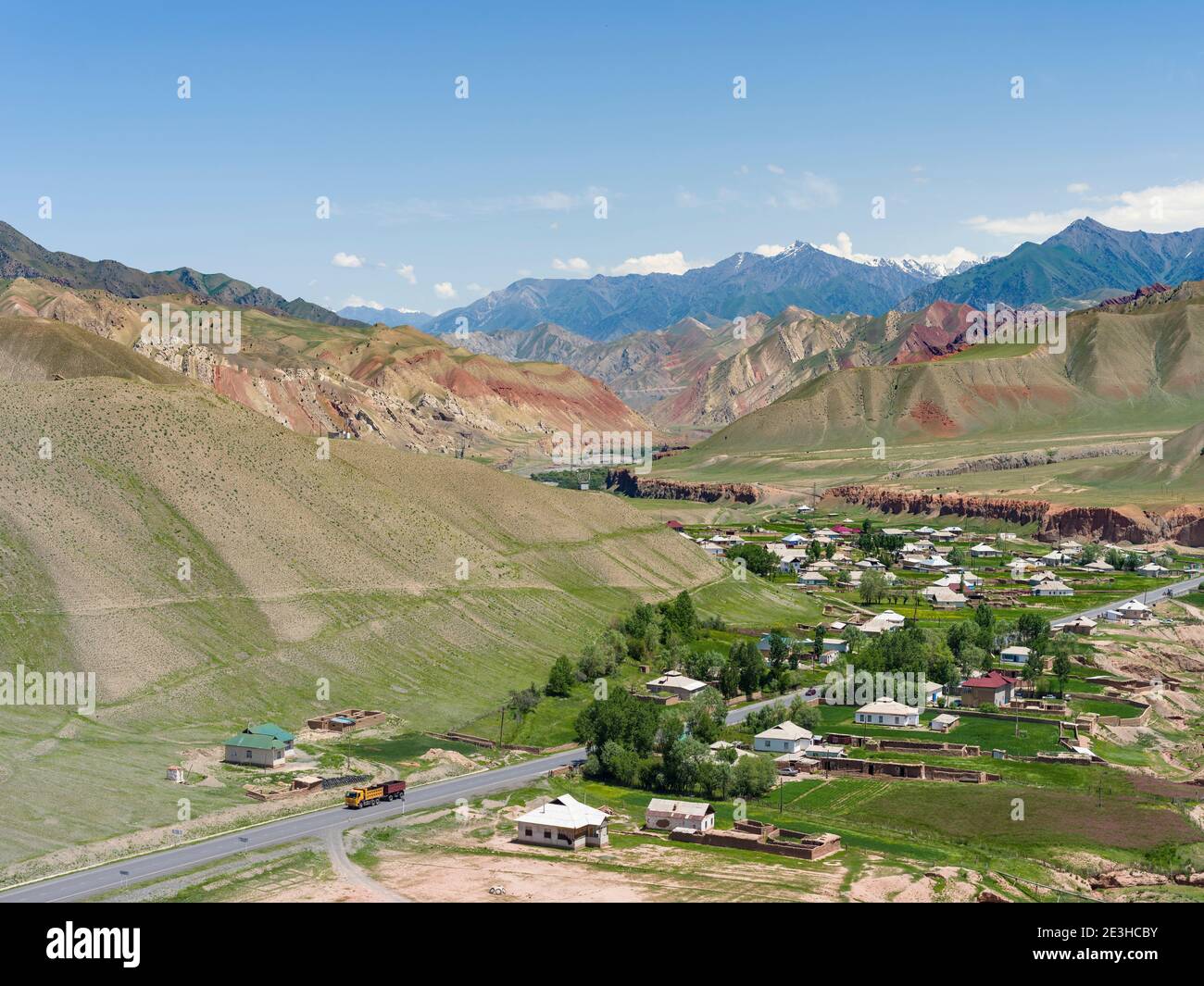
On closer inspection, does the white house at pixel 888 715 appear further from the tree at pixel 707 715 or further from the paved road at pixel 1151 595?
the paved road at pixel 1151 595

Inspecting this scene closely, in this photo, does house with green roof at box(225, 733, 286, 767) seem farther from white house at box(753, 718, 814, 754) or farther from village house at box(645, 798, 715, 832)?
white house at box(753, 718, 814, 754)

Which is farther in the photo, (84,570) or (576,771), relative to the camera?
(84,570)

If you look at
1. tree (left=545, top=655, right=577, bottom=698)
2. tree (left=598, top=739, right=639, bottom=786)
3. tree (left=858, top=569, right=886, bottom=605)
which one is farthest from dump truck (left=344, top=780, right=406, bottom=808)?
tree (left=858, top=569, right=886, bottom=605)

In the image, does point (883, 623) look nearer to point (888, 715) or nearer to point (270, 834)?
point (888, 715)

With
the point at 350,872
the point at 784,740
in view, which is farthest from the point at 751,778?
the point at 350,872

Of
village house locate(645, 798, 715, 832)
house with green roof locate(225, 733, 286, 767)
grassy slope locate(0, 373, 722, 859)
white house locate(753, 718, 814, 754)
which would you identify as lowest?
white house locate(753, 718, 814, 754)

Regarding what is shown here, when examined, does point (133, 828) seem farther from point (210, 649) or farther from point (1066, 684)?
point (1066, 684)
